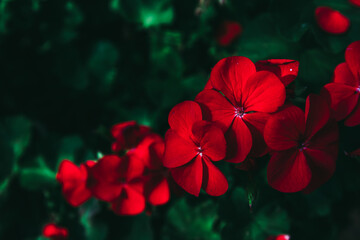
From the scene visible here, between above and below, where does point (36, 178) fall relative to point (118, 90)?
below

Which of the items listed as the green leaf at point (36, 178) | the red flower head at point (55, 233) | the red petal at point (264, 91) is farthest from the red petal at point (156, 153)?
the green leaf at point (36, 178)

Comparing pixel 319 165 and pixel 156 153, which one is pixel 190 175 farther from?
pixel 319 165

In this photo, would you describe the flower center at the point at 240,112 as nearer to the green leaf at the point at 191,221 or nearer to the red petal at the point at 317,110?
the red petal at the point at 317,110

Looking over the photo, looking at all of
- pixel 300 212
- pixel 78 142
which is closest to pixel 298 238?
pixel 300 212

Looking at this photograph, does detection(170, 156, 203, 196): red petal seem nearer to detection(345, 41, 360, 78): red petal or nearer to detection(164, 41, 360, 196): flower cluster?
detection(164, 41, 360, 196): flower cluster

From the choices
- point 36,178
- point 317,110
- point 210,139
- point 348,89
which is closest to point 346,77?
point 348,89

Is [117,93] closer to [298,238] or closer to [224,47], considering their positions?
[224,47]

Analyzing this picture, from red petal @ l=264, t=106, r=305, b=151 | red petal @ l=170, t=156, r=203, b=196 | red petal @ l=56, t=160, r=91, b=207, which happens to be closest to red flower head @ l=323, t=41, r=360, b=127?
red petal @ l=264, t=106, r=305, b=151
